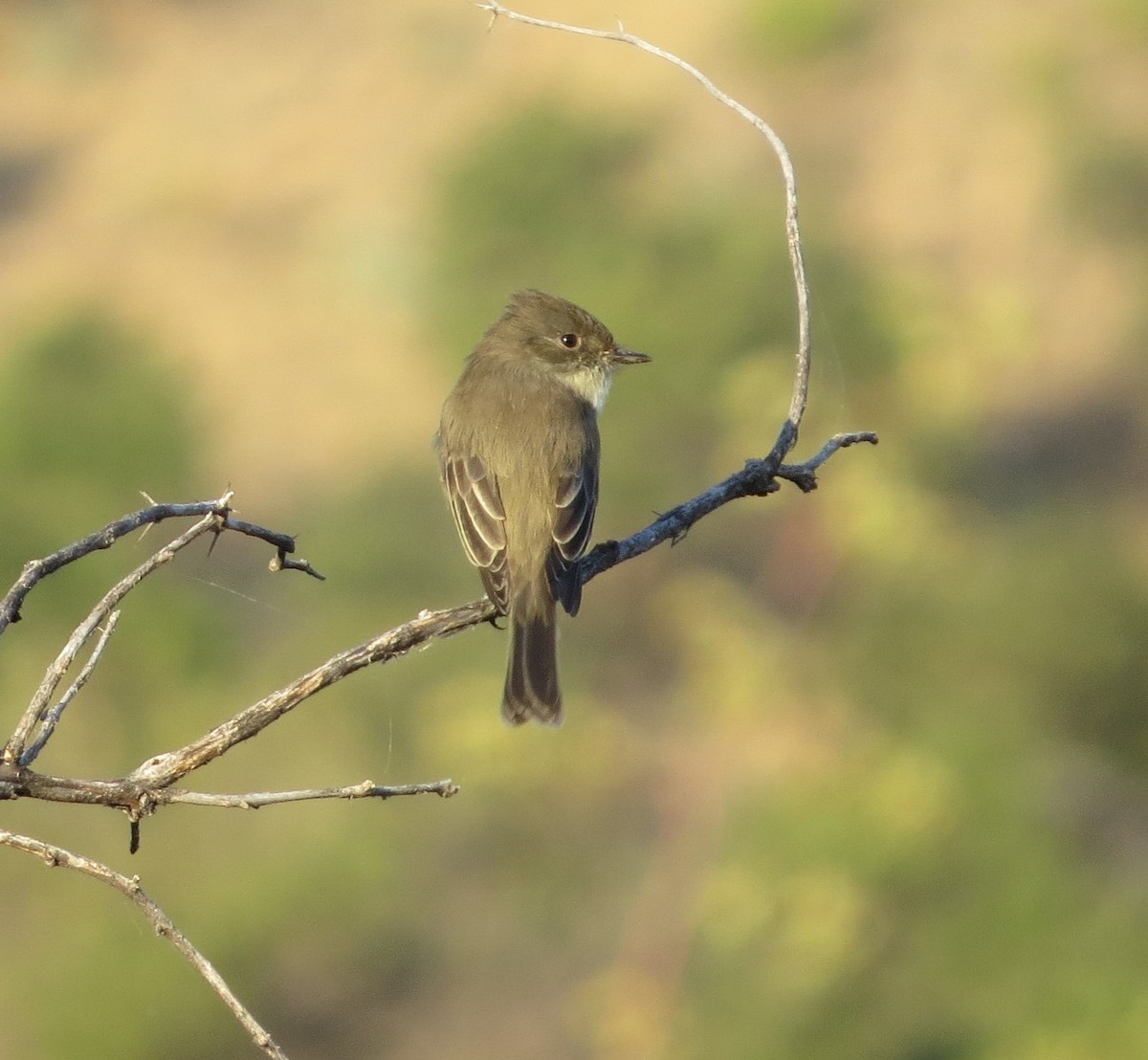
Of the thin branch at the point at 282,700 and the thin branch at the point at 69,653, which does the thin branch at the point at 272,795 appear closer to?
the thin branch at the point at 282,700

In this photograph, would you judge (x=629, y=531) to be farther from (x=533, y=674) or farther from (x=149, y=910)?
(x=149, y=910)

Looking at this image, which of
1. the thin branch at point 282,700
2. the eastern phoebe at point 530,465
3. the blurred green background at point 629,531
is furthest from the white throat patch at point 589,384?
the thin branch at point 282,700

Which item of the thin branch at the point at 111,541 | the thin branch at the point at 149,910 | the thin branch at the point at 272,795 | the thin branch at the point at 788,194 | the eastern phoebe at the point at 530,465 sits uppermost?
the eastern phoebe at the point at 530,465

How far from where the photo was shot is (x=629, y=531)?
42.5 ft

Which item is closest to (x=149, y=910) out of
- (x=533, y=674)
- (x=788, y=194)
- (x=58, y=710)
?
(x=58, y=710)

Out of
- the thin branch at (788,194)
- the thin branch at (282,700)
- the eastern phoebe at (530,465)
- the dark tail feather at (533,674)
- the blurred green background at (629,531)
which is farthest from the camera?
the blurred green background at (629,531)

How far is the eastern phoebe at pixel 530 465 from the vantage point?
16.4 feet

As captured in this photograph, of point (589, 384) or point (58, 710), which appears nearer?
point (58, 710)

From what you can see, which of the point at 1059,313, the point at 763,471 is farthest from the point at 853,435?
the point at 1059,313

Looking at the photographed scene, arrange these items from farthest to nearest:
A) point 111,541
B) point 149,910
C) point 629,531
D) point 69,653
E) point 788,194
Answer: point 629,531 < point 788,194 < point 111,541 < point 69,653 < point 149,910

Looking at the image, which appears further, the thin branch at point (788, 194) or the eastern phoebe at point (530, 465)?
the eastern phoebe at point (530, 465)

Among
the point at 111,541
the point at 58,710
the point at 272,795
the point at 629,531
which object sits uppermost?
the point at 629,531

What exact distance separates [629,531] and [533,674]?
26.3 feet

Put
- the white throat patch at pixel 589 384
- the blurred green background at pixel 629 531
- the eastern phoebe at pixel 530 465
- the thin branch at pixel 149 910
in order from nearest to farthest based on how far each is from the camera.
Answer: the thin branch at pixel 149 910 < the eastern phoebe at pixel 530 465 < the white throat patch at pixel 589 384 < the blurred green background at pixel 629 531
